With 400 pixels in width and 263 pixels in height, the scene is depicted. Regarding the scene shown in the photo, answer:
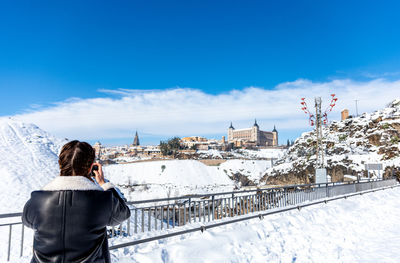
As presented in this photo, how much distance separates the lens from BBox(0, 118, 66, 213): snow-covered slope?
2183cm

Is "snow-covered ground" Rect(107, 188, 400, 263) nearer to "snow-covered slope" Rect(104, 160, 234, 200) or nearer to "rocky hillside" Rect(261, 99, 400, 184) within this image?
"rocky hillside" Rect(261, 99, 400, 184)

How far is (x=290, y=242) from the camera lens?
24.1 feet

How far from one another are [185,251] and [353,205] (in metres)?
9.80

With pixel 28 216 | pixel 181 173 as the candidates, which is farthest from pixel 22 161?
pixel 181 173

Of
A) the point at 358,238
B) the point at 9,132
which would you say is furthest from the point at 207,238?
the point at 9,132

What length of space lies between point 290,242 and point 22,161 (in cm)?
2888

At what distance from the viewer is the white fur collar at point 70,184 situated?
200 cm

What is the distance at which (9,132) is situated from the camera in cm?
3312

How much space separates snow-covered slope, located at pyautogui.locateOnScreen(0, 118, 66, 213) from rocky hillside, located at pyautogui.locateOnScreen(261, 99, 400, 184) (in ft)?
103

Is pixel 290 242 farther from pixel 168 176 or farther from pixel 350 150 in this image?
pixel 168 176

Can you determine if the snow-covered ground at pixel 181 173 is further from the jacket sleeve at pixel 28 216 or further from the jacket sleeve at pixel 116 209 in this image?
the jacket sleeve at pixel 28 216

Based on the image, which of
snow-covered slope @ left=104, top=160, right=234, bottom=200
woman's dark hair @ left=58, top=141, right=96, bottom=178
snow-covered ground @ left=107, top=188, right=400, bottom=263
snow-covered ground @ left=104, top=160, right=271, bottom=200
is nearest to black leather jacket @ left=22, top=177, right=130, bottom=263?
woman's dark hair @ left=58, top=141, right=96, bottom=178

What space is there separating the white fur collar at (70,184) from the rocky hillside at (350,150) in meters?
37.7

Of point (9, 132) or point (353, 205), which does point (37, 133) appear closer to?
point (9, 132)
